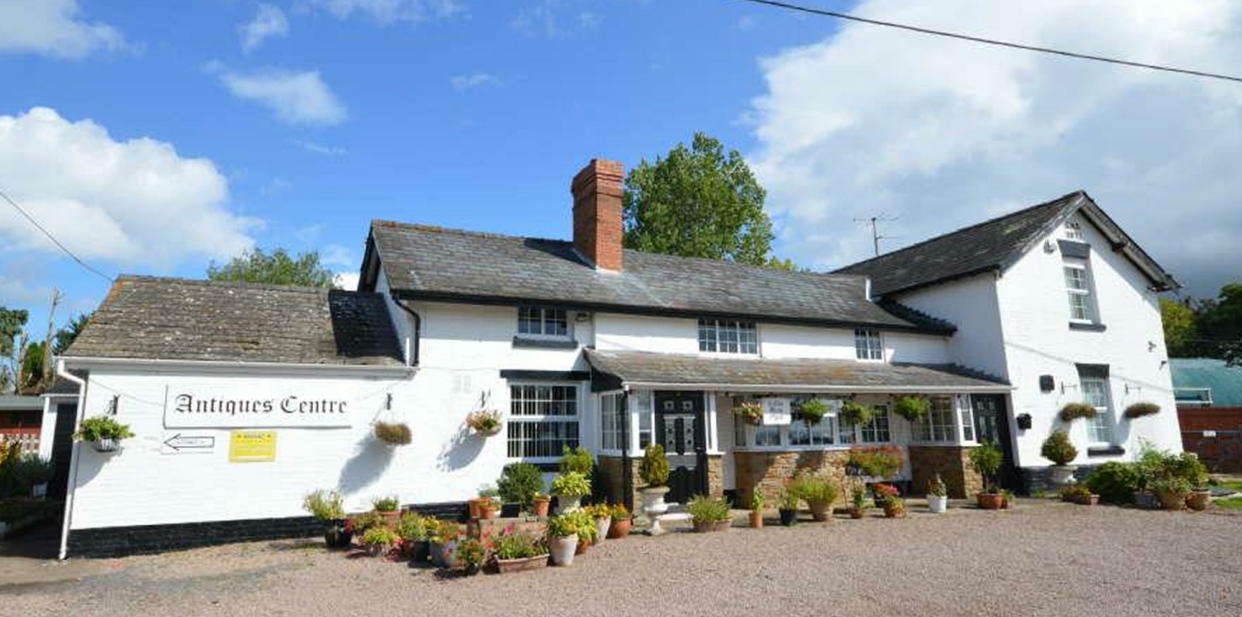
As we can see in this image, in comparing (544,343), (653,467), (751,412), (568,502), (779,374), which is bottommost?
(568,502)

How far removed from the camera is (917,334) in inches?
758

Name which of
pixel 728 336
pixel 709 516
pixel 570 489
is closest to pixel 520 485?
pixel 570 489

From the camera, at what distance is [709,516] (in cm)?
1189

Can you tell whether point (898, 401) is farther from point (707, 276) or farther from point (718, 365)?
point (707, 276)

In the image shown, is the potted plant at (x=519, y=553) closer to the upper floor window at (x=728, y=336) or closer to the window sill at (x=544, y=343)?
the window sill at (x=544, y=343)

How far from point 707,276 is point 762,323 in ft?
7.99

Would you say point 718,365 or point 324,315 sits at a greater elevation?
point 324,315

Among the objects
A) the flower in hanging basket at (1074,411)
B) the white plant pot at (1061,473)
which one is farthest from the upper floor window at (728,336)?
the flower in hanging basket at (1074,411)

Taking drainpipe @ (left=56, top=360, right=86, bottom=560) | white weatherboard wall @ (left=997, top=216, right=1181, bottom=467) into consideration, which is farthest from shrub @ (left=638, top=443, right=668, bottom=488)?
white weatherboard wall @ (left=997, top=216, right=1181, bottom=467)

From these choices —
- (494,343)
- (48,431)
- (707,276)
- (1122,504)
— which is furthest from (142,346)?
(1122,504)

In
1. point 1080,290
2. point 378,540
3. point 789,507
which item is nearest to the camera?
point 378,540

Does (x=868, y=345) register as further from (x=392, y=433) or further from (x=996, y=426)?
(x=392, y=433)

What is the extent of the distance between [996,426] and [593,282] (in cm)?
1067

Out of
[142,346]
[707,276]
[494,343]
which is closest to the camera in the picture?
[142,346]
